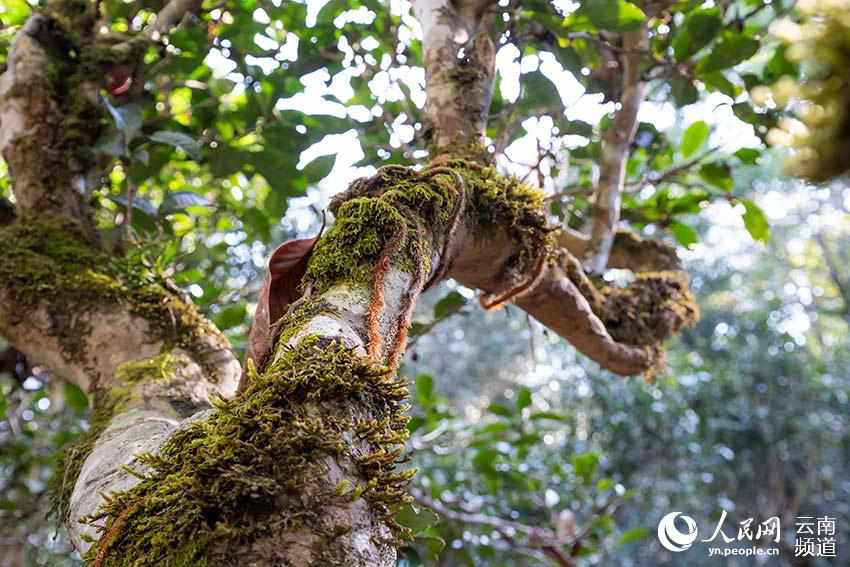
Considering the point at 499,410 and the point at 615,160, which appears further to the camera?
the point at 499,410

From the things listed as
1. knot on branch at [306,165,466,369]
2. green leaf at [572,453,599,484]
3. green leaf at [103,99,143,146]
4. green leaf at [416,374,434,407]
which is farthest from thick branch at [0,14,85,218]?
green leaf at [572,453,599,484]

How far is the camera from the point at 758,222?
1737 millimetres

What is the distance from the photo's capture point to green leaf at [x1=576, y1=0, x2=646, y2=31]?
1314 millimetres

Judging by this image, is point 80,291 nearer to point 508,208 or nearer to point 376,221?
point 376,221

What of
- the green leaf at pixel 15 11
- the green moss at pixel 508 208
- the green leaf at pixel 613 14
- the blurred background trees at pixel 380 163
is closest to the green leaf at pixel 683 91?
the blurred background trees at pixel 380 163

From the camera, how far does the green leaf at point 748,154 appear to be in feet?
6.01

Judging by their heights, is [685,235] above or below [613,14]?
below

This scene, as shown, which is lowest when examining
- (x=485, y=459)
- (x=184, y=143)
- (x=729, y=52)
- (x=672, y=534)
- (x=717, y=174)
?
(x=672, y=534)

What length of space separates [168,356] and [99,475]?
27 cm

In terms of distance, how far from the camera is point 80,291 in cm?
111

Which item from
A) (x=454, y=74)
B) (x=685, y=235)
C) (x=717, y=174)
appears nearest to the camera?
(x=454, y=74)

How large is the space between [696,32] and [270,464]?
1363 mm

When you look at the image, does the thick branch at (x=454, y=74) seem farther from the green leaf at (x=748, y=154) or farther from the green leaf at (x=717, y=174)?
the green leaf at (x=748, y=154)

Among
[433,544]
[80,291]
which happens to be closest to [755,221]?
[433,544]
